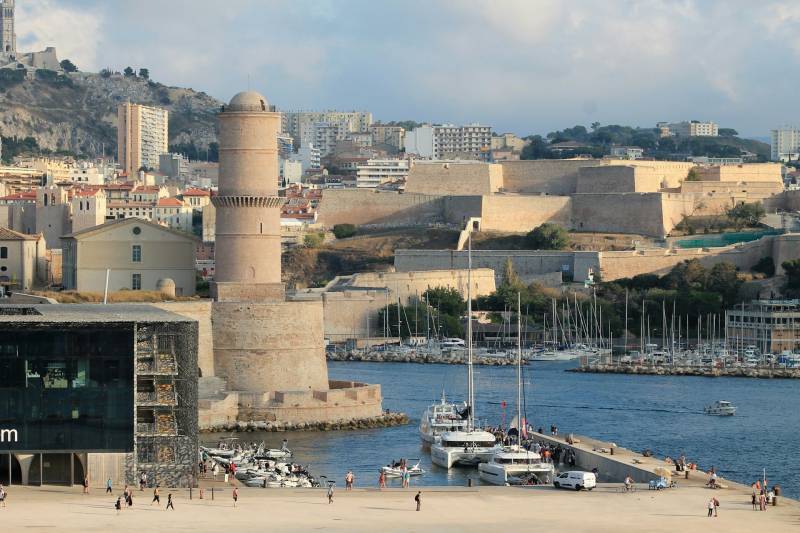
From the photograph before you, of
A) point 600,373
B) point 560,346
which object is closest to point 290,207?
point 560,346

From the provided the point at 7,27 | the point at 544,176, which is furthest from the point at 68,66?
the point at 544,176

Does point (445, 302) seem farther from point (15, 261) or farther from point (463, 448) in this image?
point (463, 448)

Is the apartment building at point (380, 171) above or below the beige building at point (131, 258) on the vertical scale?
above

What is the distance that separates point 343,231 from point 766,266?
19247 mm

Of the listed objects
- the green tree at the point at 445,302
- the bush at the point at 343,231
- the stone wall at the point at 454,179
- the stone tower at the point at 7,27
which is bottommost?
the green tree at the point at 445,302

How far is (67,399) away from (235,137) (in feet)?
43.6

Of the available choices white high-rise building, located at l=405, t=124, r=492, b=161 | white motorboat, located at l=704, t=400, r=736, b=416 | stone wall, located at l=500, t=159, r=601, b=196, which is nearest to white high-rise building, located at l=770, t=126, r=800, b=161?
white high-rise building, located at l=405, t=124, r=492, b=161

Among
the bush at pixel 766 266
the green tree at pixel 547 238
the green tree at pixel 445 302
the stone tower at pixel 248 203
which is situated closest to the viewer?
the stone tower at pixel 248 203

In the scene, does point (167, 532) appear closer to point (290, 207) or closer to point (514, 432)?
point (514, 432)

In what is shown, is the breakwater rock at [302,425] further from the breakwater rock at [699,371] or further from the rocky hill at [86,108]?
the rocky hill at [86,108]

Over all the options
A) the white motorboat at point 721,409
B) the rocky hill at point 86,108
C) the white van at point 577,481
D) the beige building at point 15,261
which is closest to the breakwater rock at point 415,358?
the white motorboat at point 721,409

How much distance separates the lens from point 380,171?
11100cm

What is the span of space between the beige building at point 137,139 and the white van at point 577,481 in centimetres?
10399

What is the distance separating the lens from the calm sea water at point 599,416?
3700cm
